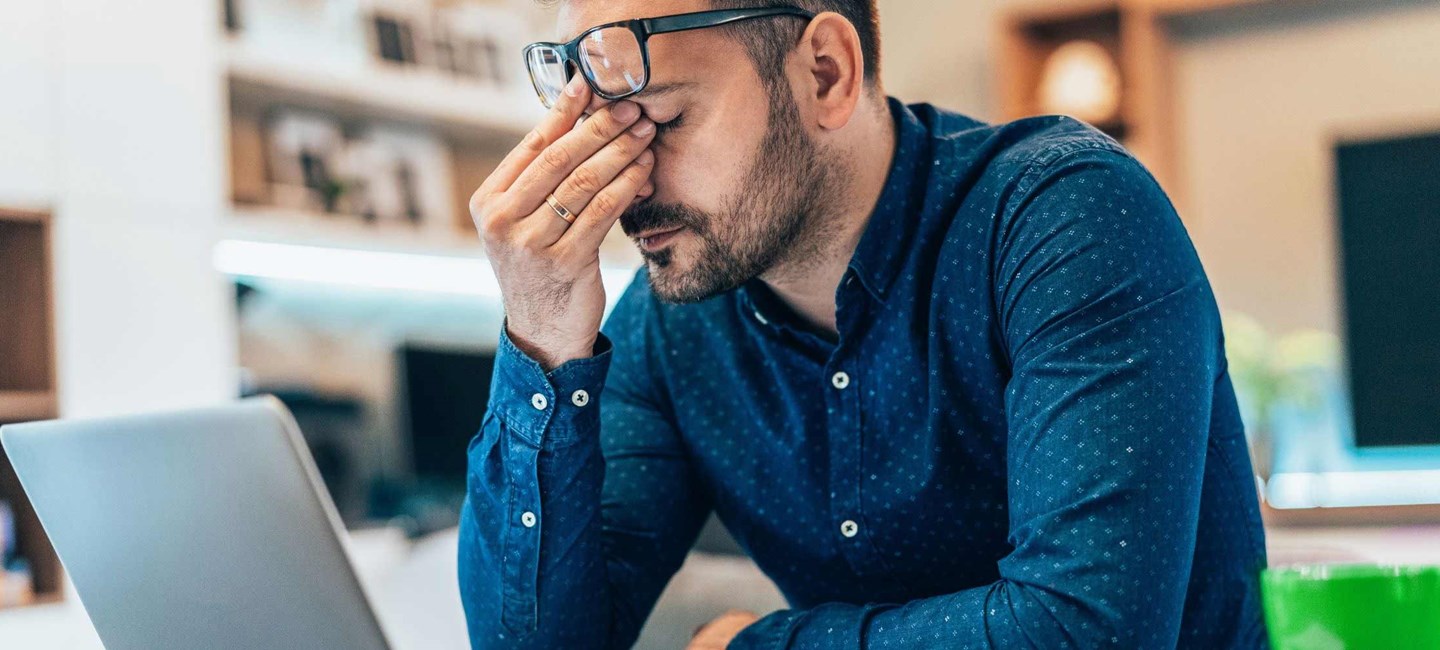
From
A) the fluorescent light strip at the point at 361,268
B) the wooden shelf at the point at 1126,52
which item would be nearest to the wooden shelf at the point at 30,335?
the fluorescent light strip at the point at 361,268

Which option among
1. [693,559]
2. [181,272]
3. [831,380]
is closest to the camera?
[831,380]

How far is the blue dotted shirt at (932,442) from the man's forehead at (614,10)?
0.26 metres

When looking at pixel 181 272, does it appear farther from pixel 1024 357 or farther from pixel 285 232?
pixel 1024 357

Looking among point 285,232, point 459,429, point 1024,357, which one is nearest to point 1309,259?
point 459,429

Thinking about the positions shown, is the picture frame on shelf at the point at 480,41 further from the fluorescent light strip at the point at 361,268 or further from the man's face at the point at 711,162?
the man's face at the point at 711,162

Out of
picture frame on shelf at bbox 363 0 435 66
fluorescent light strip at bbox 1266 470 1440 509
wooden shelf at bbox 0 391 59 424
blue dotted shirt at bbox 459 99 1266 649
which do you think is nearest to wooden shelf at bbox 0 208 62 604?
wooden shelf at bbox 0 391 59 424

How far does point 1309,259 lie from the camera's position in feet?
12.2

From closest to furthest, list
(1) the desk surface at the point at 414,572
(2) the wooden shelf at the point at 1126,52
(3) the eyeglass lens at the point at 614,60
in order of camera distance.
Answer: (3) the eyeglass lens at the point at 614,60 → (1) the desk surface at the point at 414,572 → (2) the wooden shelf at the point at 1126,52

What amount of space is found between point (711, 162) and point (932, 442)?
317 millimetres

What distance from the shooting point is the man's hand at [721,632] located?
1.13 meters

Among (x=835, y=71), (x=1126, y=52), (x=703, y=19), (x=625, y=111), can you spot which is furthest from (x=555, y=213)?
(x=1126, y=52)

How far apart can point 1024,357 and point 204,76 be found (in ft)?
7.15

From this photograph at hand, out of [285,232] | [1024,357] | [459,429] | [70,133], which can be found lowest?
[459,429]

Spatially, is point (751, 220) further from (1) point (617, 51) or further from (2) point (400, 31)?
(2) point (400, 31)
